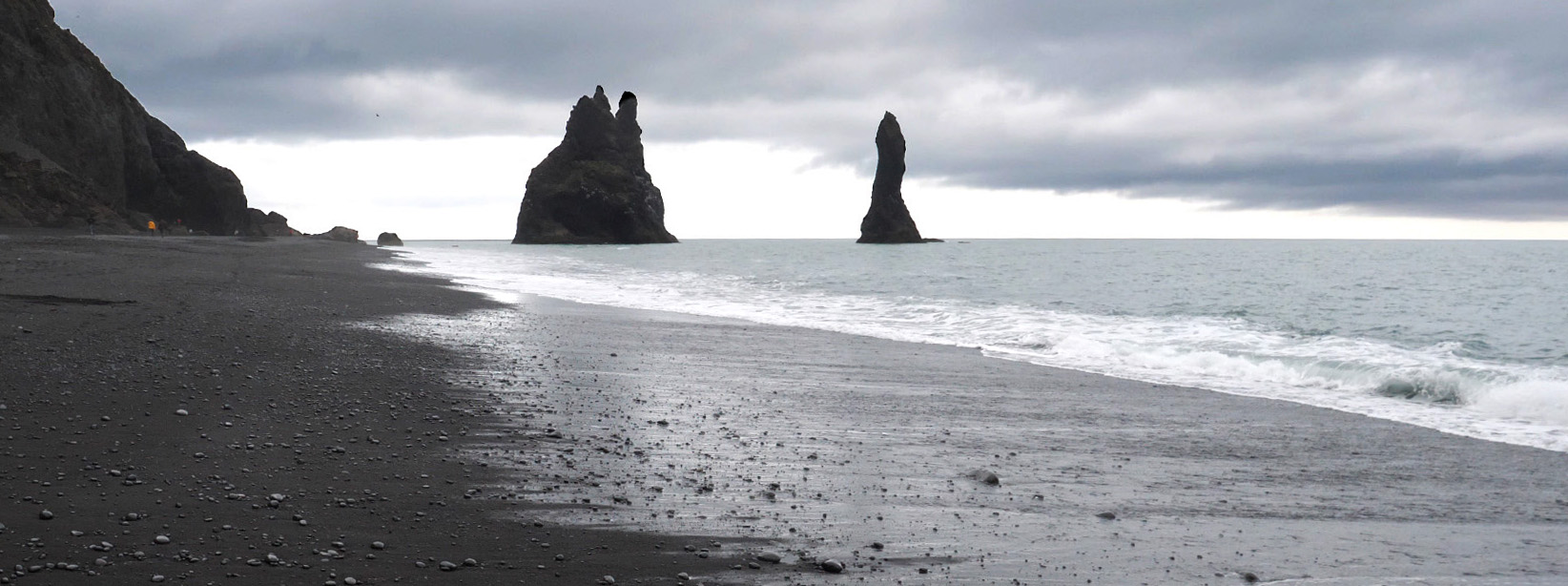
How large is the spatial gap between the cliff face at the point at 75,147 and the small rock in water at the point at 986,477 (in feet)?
156

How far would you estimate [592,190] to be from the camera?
129125mm

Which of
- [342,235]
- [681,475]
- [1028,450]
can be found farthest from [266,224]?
[1028,450]

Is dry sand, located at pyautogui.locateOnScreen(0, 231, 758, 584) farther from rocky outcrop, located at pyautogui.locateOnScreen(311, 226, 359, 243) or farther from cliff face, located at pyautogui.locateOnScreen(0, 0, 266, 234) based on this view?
rocky outcrop, located at pyautogui.locateOnScreen(311, 226, 359, 243)

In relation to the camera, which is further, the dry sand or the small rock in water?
the small rock in water

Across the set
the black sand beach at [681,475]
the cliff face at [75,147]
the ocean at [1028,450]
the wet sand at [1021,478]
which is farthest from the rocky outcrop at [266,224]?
the wet sand at [1021,478]

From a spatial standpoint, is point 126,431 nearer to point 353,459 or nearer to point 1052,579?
point 353,459

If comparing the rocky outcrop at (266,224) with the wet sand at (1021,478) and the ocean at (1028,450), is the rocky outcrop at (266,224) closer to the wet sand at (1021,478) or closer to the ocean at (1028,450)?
the ocean at (1028,450)

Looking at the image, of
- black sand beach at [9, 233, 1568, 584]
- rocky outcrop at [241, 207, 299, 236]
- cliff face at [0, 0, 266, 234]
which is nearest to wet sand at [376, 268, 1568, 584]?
black sand beach at [9, 233, 1568, 584]

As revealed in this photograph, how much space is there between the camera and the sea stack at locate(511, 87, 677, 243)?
426 ft

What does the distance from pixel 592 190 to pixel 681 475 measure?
12699 centimetres

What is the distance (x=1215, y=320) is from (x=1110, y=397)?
1183 centimetres

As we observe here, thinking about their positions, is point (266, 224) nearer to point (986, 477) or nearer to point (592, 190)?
point (592, 190)

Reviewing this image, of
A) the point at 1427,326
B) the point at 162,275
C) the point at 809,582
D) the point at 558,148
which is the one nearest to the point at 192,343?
the point at 809,582

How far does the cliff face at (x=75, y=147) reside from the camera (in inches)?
1756
